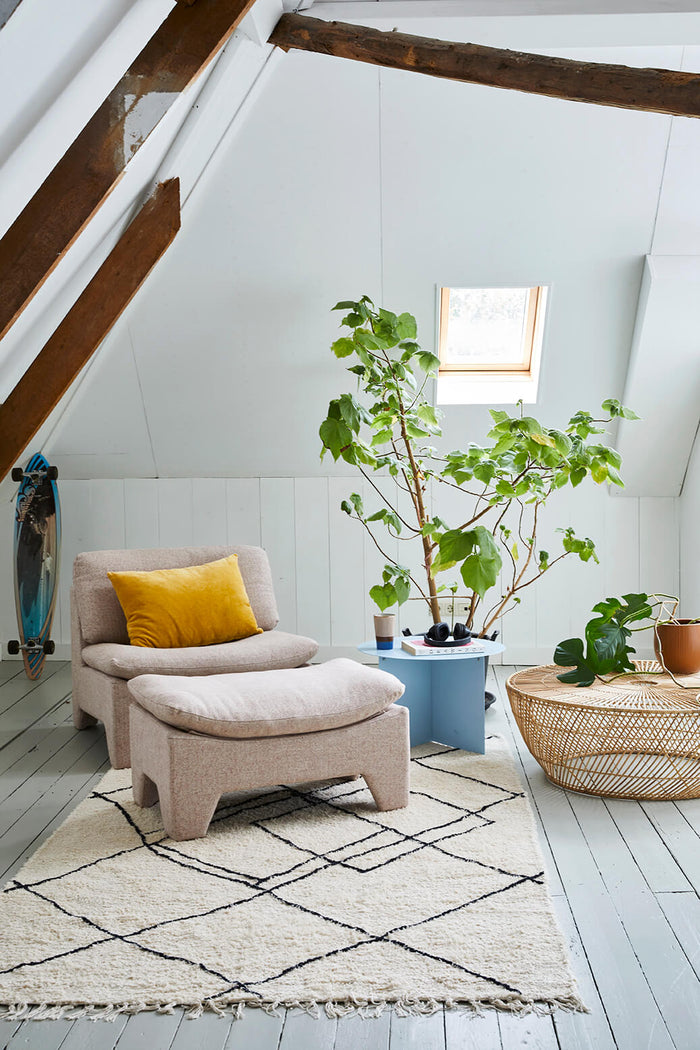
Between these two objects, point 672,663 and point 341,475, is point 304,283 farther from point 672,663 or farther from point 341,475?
point 672,663

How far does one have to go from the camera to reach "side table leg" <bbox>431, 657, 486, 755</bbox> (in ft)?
11.1

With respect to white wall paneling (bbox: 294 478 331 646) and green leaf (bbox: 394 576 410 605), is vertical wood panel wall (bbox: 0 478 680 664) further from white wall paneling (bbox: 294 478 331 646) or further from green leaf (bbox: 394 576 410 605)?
green leaf (bbox: 394 576 410 605)

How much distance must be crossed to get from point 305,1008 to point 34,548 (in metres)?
3.45

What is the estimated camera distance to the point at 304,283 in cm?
430

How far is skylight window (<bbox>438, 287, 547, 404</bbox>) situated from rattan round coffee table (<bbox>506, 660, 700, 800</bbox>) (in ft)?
6.38

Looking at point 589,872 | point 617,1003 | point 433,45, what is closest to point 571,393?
point 433,45

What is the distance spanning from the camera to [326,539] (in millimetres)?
4980

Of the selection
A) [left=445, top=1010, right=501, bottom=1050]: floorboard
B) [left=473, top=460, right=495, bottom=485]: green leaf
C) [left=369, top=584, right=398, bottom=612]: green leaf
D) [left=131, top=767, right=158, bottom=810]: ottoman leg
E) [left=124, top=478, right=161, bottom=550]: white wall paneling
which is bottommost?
[left=131, top=767, right=158, bottom=810]: ottoman leg

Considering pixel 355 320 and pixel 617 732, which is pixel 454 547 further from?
pixel 355 320

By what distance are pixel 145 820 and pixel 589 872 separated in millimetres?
1241

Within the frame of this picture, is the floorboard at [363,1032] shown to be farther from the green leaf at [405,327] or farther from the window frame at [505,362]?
the window frame at [505,362]

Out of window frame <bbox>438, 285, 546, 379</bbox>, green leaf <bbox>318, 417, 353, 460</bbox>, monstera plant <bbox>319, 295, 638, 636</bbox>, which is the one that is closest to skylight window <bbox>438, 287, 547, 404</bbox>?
window frame <bbox>438, 285, 546, 379</bbox>

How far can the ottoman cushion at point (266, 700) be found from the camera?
2.61 meters

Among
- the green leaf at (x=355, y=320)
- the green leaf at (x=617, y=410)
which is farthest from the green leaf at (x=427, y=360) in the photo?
the green leaf at (x=617, y=410)
